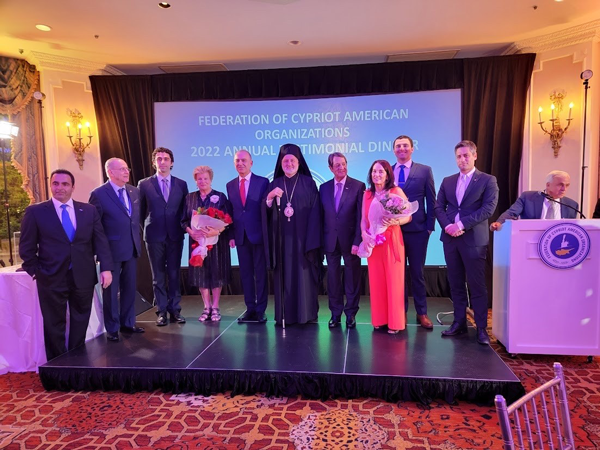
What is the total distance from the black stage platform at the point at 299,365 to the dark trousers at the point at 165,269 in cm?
49

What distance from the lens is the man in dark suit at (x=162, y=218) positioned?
12.6ft

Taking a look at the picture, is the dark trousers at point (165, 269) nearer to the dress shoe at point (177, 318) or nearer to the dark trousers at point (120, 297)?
the dress shoe at point (177, 318)

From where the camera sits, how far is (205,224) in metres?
3.68

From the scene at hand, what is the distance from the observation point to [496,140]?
210 inches

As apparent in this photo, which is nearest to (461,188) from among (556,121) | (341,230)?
(341,230)

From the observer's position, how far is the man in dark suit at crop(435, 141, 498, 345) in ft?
10.5

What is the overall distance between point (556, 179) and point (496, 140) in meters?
1.95

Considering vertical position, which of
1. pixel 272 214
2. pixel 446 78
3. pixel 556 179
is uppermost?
pixel 446 78

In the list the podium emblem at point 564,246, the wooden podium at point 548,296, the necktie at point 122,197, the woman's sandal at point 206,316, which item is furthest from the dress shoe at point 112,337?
the podium emblem at point 564,246

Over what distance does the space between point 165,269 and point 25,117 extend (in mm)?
3547

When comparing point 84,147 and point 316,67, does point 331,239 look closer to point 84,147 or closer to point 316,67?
point 316,67

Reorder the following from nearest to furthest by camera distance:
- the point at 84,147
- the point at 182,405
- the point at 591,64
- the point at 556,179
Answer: the point at 182,405 → the point at 556,179 → the point at 591,64 → the point at 84,147

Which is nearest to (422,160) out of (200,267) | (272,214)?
(272,214)

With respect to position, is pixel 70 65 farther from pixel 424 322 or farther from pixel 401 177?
pixel 424 322
